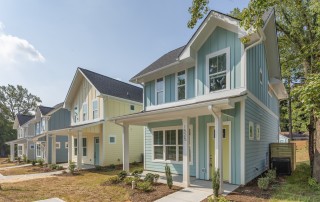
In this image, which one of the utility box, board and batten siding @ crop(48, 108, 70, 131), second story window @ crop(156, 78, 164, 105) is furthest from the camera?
board and batten siding @ crop(48, 108, 70, 131)

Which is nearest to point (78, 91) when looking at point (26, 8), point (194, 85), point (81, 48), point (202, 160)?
point (81, 48)

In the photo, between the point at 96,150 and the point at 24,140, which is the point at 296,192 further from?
the point at 24,140

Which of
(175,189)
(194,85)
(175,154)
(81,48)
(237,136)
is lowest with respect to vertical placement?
(175,189)

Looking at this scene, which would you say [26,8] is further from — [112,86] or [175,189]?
[112,86]

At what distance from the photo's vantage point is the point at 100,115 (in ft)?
58.5

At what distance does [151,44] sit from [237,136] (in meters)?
8.49

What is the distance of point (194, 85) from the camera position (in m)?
11.0

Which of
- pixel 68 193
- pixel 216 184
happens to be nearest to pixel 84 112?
pixel 68 193

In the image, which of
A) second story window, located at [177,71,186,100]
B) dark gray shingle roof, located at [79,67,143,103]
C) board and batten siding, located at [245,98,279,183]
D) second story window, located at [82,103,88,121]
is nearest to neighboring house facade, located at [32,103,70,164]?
second story window, located at [82,103,88,121]

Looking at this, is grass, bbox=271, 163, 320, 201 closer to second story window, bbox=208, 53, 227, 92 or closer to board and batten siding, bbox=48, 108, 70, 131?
second story window, bbox=208, 53, 227, 92

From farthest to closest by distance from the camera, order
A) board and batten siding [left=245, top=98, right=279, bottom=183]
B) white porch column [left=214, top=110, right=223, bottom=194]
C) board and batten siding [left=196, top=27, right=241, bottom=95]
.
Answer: board and batten siding [left=196, top=27, right=241, bottom=95] → board and batten siding [left=245, top=98, right=279, bottom=183] → white porch column [left=214, top=110, right=223, bottom=194]

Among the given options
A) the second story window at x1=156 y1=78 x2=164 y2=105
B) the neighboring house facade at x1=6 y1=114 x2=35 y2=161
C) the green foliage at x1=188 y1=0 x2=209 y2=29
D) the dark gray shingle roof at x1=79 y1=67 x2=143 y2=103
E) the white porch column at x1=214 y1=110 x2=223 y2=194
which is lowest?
the neighboring house facade at x1=6 y1=114 x2=35 y2=161

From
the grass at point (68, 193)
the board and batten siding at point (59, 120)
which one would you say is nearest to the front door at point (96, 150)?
the grass at point (68, 193)

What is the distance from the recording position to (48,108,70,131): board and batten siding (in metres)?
24.6
